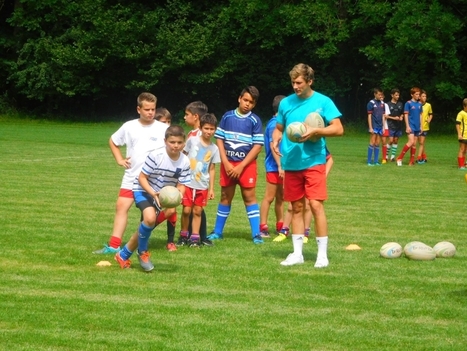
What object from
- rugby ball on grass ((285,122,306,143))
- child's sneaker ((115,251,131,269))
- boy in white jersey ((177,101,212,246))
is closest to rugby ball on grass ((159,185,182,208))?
child's sneaker ((115,251,131,269))

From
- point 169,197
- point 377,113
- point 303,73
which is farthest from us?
point 377,113

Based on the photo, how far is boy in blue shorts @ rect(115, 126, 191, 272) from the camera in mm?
9172

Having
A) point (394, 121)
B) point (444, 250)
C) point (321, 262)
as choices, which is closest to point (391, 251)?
point (444, 250)

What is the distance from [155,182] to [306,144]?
1.57 m

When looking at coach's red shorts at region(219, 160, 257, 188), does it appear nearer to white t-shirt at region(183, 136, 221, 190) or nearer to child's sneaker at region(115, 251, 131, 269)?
white t-shirt at region(183, 136, 221, 190)

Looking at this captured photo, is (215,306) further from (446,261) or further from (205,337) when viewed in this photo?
(446,261)

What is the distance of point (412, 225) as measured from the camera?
13.2 metres

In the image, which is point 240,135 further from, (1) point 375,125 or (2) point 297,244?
(1) point 375,125

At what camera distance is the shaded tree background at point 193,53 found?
44.0 metres

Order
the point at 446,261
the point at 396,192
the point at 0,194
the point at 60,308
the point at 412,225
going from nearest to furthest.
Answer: the point at 60,308 → the point at 446,261 → the point at 412,225 → the point at 0,194 → the point at 396,192

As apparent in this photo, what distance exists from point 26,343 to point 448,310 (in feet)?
10.9

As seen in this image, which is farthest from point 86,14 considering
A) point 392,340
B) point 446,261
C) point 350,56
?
point 392,340

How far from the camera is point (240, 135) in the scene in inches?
453

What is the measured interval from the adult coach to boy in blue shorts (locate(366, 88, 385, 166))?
51.2ft
